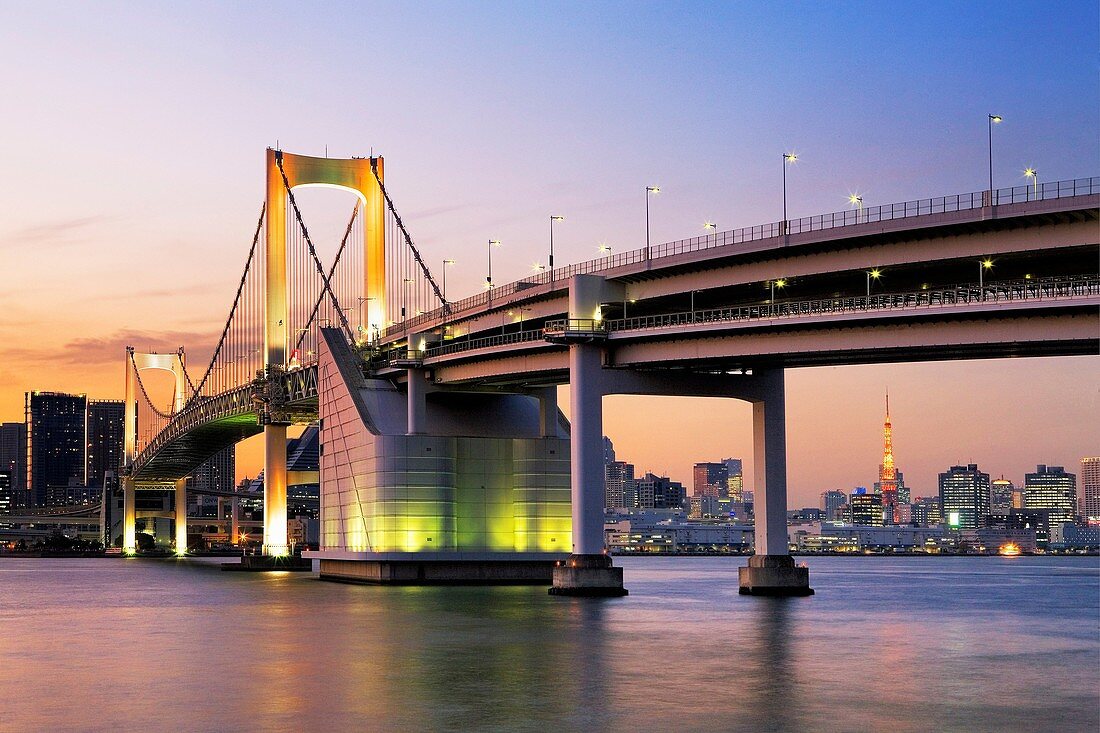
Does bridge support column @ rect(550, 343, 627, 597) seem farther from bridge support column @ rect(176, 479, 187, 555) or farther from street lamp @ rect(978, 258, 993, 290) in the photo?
bridge support column @ rect(176, 479, 187, 555)

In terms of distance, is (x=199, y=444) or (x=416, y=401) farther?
(x=199, y=444)

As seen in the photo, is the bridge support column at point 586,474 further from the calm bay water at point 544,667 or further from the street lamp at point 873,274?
the street lamp at point 873,274

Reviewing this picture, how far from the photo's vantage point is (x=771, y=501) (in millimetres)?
65812

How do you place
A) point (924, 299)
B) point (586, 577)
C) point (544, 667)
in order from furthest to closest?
1. point (586, 577)
2. point (924, 299)
3. point (544, 667)

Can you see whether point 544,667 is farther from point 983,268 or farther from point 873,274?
point 983,268

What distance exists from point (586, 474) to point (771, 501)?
8051 millimetres

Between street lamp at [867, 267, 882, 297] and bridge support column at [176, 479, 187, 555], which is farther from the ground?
street lamp at [867, 267, 882, 297]

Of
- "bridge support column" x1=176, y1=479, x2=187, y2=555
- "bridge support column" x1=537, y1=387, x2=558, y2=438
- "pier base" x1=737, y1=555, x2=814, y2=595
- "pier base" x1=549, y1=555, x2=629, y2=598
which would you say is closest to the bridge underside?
"bridge support column" x1=176, y1=479, x2=187, y2=555

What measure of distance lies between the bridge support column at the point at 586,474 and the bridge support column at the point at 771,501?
22.4 ft

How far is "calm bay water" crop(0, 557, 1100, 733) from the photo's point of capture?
2586 centimetres

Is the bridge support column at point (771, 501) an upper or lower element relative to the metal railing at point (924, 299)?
lower

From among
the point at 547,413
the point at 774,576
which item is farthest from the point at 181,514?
the point at 774,576

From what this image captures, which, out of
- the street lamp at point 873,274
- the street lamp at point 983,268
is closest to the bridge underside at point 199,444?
the street lamp at point 873,274

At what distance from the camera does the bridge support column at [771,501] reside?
Result: 217 ft
